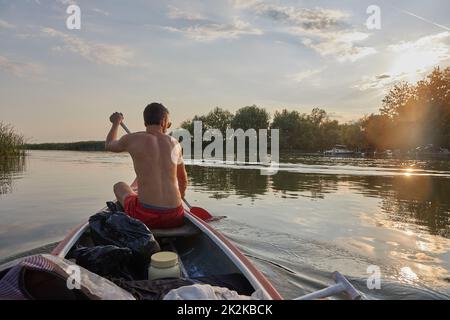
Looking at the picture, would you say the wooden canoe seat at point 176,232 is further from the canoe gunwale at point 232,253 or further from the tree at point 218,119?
the tree at point 218,119

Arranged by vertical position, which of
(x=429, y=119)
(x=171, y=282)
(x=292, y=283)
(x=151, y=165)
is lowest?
(x=292, y=283)

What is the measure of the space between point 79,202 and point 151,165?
6804 mm

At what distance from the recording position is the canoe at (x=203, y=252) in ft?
9.79

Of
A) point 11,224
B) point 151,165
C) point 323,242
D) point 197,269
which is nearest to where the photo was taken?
point 197,269

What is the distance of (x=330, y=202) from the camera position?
1040 centimetres

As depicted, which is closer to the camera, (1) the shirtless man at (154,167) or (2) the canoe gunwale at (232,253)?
(2) the canoe gunwale at (232,253)

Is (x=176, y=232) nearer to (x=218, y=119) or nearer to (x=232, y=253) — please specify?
(x=232, y=253)

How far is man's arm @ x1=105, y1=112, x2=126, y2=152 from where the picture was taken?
174 inches

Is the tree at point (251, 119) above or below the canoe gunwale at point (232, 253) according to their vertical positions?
above

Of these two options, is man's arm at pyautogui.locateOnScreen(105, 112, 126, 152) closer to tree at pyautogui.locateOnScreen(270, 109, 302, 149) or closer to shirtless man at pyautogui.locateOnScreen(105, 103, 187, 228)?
shirtless man at pyautogui.locateOnScreen(105, 103, 187, 228)

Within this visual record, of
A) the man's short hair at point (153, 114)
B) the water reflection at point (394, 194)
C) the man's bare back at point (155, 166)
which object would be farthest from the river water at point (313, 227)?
the man's short hair at point (153, 114)

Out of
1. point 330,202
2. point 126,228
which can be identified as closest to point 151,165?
point 126,228

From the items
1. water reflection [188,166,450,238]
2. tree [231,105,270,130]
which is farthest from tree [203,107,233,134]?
water reflection [188,166,450,238]
